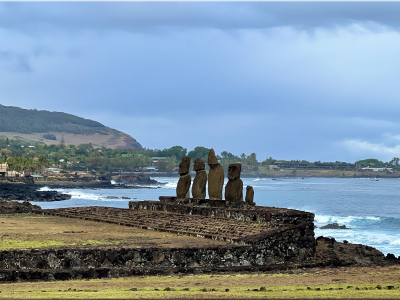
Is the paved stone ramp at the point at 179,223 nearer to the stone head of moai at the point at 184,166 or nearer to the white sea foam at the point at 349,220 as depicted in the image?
the stone head of moai at the point at 184,166

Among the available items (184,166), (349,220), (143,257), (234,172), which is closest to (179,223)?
(234,172)

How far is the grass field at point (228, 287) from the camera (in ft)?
26.6

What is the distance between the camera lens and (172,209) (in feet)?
69.6

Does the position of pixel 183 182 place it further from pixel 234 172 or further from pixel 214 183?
pixel 234 172

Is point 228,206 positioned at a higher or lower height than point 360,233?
higher

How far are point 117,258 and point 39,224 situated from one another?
6.51 metres

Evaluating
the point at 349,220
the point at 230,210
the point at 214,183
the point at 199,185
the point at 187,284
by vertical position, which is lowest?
the point at 349,220

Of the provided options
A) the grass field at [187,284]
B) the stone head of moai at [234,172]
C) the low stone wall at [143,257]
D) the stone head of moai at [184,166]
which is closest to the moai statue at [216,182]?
the stone head of moai at [234,172]

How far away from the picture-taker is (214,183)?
2133 centimetres

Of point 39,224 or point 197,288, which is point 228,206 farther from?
point 197,288

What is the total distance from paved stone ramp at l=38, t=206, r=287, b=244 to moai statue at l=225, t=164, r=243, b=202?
1.57 m

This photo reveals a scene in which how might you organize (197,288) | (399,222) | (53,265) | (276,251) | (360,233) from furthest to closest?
(399,222) < (360,233) < (276,251) < (53,265) < (197,288)

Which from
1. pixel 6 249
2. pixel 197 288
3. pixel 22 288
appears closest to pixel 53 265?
pixel 6 249

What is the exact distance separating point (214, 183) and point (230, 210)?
295 cm
